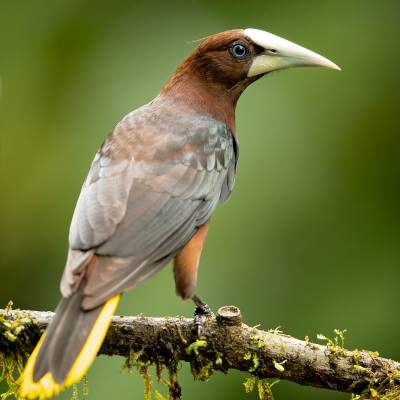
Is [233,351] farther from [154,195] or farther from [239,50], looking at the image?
[239,50]

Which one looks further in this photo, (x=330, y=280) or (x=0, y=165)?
(x=0, y=165)

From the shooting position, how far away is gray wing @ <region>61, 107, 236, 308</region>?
13.3ft

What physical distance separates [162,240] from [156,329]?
0.39 meters

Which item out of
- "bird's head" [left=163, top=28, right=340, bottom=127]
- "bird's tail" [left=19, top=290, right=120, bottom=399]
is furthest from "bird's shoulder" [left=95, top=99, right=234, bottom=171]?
"bird's tail" [left=19, top=290, right=120, bottom=399]

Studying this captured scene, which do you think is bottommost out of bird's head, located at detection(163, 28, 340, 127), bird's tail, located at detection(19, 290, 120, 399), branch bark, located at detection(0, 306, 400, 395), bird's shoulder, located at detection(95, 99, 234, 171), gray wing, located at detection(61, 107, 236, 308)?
branch bark, located at detection(0, 306, 400, 395)

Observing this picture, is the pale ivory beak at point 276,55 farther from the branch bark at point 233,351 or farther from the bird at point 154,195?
the branch bark at point 233,351

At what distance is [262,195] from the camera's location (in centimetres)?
588

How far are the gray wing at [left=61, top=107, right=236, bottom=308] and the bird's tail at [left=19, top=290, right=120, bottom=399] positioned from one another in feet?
0.20

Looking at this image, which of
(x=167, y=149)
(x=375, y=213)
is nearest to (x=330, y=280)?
(x=375, y=213)

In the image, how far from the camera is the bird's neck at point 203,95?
5.29 m

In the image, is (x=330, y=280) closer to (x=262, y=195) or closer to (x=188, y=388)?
(x=262, y=195)

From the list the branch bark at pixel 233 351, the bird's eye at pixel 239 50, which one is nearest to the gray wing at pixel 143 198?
the branch bark at pixel 233 351

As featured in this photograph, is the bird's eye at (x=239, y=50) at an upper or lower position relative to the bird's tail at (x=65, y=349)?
upper

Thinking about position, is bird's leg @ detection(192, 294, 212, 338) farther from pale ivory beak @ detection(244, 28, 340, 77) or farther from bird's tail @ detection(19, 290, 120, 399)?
pale ivory beak @ detection(244, 28, 340, 77)
